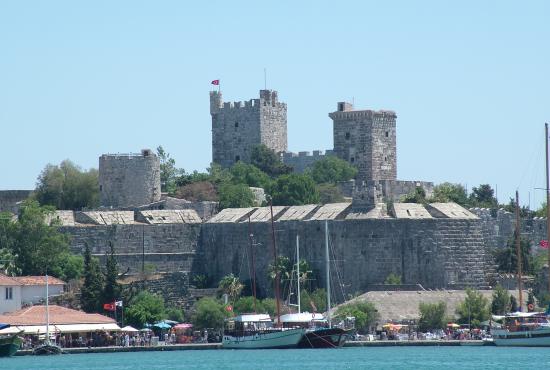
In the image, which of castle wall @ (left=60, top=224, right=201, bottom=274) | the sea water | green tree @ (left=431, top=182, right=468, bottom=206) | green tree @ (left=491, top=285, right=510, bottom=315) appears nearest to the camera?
the sea water

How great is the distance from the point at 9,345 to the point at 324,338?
1130 cm

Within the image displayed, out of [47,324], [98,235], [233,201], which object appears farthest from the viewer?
[233,201]

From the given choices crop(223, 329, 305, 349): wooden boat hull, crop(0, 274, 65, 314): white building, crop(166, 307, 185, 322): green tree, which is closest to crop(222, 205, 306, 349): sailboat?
crop(223, 329, 305, 349): wooden boat hull

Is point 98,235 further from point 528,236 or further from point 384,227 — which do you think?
point 528,236

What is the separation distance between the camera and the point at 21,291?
301ft

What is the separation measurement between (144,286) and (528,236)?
22.0 m

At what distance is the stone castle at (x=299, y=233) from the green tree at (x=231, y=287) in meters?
1.17

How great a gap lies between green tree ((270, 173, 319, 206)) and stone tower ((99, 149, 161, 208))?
6057 mm

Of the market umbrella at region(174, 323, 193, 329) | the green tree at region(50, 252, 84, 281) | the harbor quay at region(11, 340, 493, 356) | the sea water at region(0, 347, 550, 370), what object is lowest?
the sea water at region(0, 347, 550, 370)

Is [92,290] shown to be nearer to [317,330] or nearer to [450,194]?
[317,330]

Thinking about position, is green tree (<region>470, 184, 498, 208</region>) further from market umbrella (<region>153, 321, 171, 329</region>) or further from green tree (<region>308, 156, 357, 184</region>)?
market umbrella (<region>153, 321, 171, 329</region>)

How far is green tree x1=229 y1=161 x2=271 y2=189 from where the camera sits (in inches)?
4505

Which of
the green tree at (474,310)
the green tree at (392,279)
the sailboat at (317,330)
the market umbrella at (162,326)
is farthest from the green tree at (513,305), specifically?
the market umbrella at (162,326)

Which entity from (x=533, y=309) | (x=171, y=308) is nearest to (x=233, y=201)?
(x=171, y=308)
